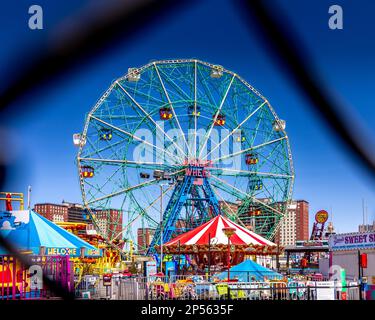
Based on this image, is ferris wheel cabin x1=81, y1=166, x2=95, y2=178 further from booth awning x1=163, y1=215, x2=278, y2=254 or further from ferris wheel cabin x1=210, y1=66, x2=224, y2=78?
ferris wheel cabin x1=210, y1=66, x2=224, y2=78

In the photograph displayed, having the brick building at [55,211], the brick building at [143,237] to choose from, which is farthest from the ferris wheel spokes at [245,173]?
the brick building at [55,211]

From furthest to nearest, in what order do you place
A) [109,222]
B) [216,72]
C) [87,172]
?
[216,72] → [109,222] → [87,172]

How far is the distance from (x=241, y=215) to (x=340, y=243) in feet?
46.7

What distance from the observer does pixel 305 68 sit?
1.31 meters

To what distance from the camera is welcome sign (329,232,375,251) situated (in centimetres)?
1864

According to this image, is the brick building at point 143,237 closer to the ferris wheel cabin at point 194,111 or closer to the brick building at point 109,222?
the brick building at point 109,222

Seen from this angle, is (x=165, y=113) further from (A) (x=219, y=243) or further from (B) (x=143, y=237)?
(A) (x=219, y=243)

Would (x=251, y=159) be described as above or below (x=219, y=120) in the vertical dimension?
below

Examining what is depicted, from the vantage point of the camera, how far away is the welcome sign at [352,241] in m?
18.6

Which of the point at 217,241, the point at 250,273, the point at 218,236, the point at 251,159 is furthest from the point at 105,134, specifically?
the point at 250,273

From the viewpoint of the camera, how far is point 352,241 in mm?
19984

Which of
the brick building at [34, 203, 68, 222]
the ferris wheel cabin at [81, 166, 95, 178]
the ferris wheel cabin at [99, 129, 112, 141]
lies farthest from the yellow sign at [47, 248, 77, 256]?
the brick building at [34, 203, 68, 222]

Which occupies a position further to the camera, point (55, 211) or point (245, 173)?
point (55, 211)

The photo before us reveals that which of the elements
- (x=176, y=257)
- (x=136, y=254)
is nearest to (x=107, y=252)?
(x=136, y=254)
